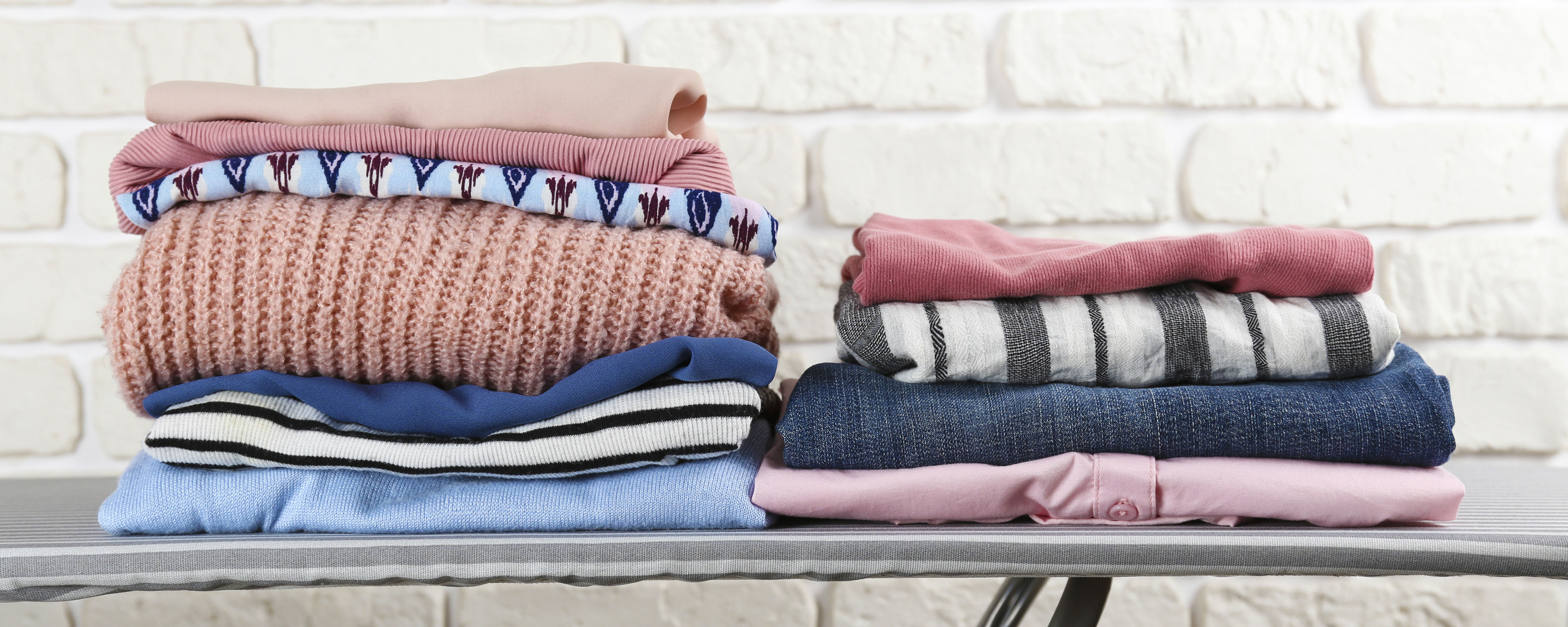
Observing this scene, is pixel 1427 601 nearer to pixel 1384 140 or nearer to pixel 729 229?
pixel 1384 140

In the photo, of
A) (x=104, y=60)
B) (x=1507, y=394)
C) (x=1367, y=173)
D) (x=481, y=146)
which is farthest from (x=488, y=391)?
(x=1507, y=394)

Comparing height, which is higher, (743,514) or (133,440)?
(743,514)

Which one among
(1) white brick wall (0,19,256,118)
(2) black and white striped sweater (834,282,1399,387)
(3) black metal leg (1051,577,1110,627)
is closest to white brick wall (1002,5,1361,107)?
(2) black and white striped sweater (834,282,1399,387)

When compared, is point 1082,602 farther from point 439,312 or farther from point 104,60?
point 104,60

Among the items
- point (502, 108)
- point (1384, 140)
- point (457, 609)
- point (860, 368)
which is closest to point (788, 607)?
point (457, 609)

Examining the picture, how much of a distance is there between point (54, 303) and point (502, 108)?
616 mm

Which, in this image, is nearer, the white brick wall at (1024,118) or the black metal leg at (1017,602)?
the black metal leg at (1017,602)

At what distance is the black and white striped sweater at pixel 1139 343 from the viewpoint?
1.60 ft

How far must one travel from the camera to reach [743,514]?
455mm

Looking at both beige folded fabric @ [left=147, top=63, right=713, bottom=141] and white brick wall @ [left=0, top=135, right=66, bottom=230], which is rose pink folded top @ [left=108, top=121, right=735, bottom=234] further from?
white brick wall @ [left=0, top=135, right=66, bottom=230]

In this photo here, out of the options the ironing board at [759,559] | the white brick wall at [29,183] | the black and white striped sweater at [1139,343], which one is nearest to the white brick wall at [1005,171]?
the black and white striped sweater at [1139,343]

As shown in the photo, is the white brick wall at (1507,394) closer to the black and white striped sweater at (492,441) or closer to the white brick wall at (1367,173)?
the white brick wall at (1367,173)

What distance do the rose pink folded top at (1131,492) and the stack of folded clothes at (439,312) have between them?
Result: 57 millimetres

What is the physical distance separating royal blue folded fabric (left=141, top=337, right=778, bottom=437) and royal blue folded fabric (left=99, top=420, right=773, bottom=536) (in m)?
0.03
